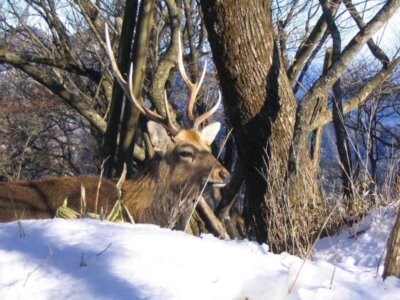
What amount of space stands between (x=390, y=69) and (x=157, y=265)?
19.3 feet

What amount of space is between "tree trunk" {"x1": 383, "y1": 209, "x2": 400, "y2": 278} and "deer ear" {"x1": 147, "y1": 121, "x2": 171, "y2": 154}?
447cm

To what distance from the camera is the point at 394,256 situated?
3.23 meters

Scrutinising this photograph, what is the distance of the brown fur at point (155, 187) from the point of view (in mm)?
6559

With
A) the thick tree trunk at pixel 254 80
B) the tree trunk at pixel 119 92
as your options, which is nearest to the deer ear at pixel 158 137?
the thick tree trunk at pixel 254 80

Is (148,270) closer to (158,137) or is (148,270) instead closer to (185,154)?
(185,154)

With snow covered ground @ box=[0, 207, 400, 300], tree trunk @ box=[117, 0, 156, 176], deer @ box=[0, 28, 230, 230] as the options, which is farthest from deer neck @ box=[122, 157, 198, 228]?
snow covered ground @ box=[0, 207, 400, 300]

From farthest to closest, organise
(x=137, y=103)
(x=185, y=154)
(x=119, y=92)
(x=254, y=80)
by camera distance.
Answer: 1. (x=119, y=92)
2. (x=137, y=103)
3. (x=185, y=154)
4. (x=254, y=80)

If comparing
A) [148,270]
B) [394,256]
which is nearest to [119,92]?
[394,256]

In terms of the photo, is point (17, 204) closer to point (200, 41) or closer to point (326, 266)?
point (326, 266)

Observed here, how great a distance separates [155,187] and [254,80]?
1499mm

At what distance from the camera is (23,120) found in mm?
24250

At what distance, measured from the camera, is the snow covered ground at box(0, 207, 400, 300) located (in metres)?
2.63

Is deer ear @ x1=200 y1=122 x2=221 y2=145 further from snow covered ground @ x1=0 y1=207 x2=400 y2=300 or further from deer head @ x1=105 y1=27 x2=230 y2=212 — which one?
snow covered ground @ x1=0 y1=207 x2=400 y2=300

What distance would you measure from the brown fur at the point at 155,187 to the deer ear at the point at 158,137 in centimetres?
6
